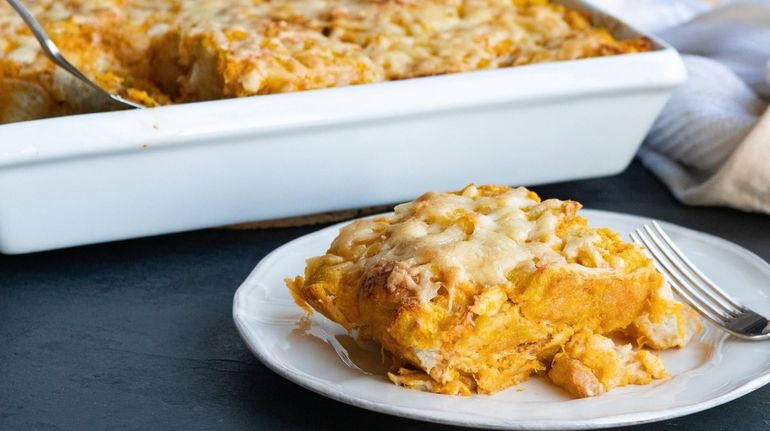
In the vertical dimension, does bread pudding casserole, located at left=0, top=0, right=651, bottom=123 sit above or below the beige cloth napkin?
above

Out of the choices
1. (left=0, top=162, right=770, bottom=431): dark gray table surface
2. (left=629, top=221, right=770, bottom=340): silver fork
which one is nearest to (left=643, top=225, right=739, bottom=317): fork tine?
(left=629, top=221, right=770, bottom=340): silver fork

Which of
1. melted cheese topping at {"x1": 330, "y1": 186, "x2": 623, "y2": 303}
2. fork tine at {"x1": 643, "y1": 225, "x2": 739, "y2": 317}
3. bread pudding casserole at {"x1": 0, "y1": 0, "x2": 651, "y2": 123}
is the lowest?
fork tine at {"x1": 643, "y1": 225, "x2": 739, "y2": 317}

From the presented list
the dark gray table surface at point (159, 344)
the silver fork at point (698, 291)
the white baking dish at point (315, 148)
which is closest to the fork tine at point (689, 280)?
the silver fork at point (698, 291)

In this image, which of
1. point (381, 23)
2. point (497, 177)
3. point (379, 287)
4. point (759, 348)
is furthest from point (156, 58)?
point (759, 348)

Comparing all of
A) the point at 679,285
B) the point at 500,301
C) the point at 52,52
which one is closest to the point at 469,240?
the point at 500,301

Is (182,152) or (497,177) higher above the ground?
(182,152)

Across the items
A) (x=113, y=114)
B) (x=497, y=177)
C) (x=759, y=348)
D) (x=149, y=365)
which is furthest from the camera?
(x=497, y=177)

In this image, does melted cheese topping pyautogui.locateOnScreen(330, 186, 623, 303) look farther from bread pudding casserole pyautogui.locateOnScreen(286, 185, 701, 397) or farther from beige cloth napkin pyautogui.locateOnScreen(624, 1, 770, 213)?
beige cloth napkin pyautogui.locateOnScreen(624, 1, 770, 213)

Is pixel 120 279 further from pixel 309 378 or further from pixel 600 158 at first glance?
pixel 600 158
